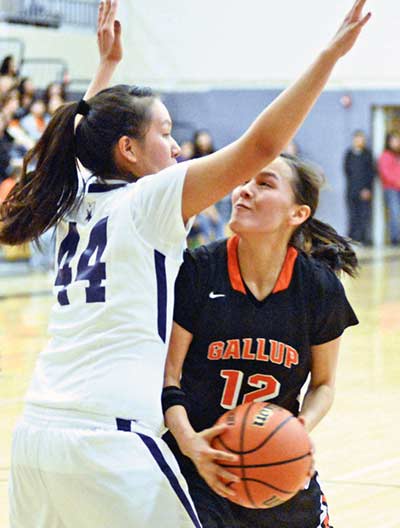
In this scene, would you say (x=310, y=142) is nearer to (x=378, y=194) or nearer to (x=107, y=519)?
(x=378, y=194)

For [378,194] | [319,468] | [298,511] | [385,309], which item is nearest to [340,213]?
[378,194]

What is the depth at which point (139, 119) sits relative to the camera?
2547 millimetres

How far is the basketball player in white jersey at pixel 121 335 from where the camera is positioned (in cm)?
227

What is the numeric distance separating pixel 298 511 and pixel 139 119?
118 centimetres

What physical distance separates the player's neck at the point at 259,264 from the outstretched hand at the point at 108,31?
0.63 metres

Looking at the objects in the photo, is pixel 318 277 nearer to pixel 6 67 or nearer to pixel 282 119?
pixel 282 119

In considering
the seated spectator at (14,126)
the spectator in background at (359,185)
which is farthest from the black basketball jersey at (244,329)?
the spectator in background at (359,185)

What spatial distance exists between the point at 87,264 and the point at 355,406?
4.03 metres

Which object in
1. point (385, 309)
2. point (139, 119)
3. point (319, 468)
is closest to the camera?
point (139, 119)

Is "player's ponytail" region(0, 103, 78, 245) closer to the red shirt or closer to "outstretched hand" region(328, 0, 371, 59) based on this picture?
"outstretched hand" region(328, 0, 371, 59)

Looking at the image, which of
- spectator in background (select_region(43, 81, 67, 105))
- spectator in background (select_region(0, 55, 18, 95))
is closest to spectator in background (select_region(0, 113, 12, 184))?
spectator in background (select_region(0, 55, 18, 95))

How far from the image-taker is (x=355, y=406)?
625 centimetres

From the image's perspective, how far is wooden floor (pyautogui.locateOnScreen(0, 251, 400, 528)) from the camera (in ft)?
14.4

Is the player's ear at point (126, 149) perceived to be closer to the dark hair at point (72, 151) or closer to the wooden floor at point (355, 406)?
the dark hair at point (72, 151)
